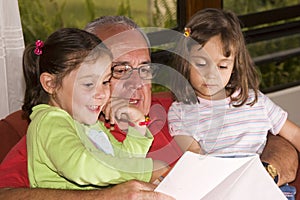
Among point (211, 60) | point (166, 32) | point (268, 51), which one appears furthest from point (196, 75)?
point (268, 51)

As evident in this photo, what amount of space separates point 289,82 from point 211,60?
195 centimetres

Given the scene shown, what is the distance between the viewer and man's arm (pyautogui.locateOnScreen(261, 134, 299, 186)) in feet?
7.44

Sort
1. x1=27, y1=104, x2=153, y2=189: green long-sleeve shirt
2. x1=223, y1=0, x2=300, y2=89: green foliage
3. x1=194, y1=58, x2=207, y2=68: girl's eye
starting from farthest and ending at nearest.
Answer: x1=223, y1=0, x2=300, y2=89: green foliage, x1=194, y1=58, x2=207, y2=68: girl's eye, x1=27, y1=104, x2=153, y2=189: green long-sleeve shirt

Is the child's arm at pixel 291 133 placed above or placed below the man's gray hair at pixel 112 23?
below

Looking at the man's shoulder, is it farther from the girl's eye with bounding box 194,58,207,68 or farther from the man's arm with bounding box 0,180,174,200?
the man's arm with bounding box 0,180,174,200

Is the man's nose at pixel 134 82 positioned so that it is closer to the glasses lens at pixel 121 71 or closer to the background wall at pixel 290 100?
the glasses lens at pixel 121 71

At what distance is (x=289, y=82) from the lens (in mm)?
4035

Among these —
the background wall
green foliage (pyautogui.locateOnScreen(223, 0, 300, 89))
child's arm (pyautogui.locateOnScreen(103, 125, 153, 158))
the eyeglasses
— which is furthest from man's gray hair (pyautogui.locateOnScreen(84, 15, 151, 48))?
the background wall

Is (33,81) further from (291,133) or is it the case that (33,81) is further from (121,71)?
(291,133)

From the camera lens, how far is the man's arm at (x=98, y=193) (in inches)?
67.6

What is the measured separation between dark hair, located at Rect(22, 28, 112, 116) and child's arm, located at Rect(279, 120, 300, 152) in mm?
764

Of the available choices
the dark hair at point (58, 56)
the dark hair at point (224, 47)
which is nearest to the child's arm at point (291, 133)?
the dark hair at point (224, 47)

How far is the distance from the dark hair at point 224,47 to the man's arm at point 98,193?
0.58 m

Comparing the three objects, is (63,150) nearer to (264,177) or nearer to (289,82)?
(264,177)
